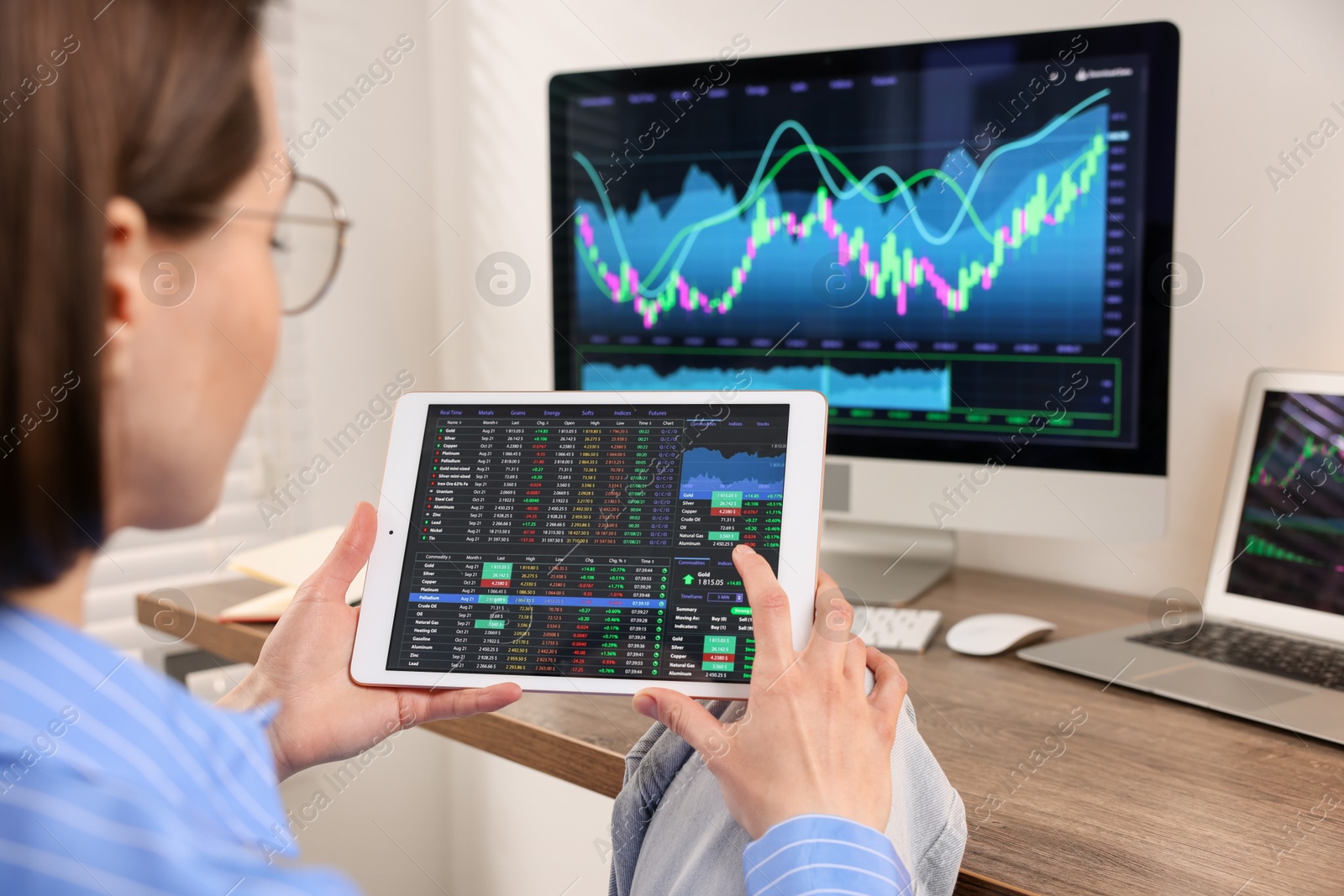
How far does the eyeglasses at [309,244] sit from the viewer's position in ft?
4.78

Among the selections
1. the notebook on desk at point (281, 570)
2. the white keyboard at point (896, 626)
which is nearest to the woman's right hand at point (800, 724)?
A: the white keyboard at point (896, 626)

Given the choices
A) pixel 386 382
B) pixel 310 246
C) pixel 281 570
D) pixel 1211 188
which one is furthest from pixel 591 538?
pixel 386 382

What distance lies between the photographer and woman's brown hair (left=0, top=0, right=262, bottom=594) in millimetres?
A: 327

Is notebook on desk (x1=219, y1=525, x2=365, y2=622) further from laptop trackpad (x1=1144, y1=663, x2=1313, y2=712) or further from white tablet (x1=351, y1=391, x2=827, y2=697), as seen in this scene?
laptop trackpad (x1=1144, y1=663, x2=1313, y2=712)

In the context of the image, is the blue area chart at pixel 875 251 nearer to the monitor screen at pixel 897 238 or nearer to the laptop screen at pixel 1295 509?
the monitor screen at pixel 897 238

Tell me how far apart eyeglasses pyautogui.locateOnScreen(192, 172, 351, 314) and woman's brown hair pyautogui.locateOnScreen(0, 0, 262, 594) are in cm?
114

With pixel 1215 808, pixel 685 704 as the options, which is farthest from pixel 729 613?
pixel 1215 808

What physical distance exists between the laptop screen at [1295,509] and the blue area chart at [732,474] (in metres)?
0.57

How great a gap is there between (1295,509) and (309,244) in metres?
1.32

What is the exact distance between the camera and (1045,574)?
1289 mm

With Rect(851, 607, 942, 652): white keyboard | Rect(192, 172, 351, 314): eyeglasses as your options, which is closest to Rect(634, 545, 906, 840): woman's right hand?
Rect(851, 607, 942, 652): white keyboard

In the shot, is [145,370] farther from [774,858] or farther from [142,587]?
[142,587]

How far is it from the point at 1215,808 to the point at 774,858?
1.18 ft

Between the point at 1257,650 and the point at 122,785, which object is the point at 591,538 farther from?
the point at 1257,650
